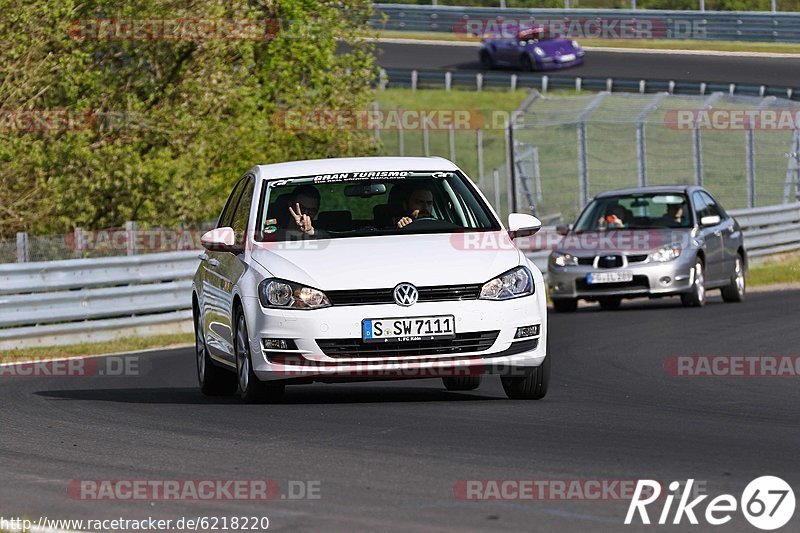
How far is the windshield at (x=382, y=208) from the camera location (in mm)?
10719

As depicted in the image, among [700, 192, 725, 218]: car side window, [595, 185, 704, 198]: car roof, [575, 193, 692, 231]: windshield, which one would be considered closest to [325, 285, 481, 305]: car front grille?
[575, 193, 692, 231]: windshield

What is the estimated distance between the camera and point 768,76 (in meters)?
45.2

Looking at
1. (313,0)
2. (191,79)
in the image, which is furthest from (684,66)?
(191,79)

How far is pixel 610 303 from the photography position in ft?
73.5

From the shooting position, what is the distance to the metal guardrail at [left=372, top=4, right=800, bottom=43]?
47531mm

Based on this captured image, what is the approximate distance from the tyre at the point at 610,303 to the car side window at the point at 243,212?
10442mm

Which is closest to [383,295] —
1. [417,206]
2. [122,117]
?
[417,206]

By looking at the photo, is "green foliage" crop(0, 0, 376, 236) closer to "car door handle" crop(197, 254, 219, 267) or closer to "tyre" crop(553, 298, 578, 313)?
"tyre" crop(553, 298, 578, 313)

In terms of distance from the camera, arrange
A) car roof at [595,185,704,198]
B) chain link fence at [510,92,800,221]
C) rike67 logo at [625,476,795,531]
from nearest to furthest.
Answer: rike67 logo at [625,476,795,531], car roof at [595,185,704,198], chain link fence at [510,92,800,221]

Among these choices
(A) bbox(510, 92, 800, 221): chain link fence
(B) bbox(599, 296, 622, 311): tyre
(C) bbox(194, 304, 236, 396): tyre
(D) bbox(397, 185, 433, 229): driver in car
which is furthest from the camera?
(A) bbox(510, 92, 800, 221): chain link fence

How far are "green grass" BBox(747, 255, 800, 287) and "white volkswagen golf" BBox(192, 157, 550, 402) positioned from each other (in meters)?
16.5

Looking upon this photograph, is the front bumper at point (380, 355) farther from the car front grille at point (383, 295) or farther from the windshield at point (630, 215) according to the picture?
the windshield at point (630, 215)

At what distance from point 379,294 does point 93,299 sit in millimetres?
11359

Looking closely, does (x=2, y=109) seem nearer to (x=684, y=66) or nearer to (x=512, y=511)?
(x=512, y=511)
